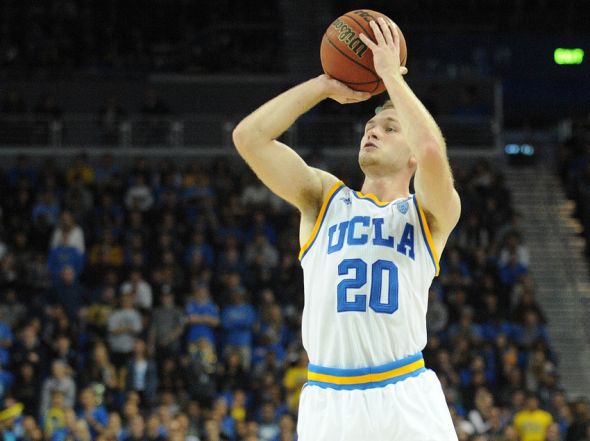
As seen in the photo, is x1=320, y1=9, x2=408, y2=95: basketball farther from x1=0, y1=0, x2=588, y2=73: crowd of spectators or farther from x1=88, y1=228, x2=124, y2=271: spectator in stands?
x1=0, y1=0, x2=588, y2=73: crowd of spectators

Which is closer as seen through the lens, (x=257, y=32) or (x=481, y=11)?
(x=257, y=32)

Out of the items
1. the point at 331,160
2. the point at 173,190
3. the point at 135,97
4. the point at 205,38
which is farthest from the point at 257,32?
the point at 173,190

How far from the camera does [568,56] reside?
28.9 m

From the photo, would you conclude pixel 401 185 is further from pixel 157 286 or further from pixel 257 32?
pixel 257 32

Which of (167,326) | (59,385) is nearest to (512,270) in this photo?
(167,326)

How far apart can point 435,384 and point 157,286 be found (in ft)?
41.3

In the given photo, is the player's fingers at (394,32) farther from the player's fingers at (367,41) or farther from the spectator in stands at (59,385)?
the spectator in stands at (59,385)

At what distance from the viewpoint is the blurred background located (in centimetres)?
1609

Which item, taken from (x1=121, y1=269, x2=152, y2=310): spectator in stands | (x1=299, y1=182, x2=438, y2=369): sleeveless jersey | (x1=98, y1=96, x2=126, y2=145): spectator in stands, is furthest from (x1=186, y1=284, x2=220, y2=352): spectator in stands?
(x1=299, y1=182, x2=438, y2=369): sleeveless jersey

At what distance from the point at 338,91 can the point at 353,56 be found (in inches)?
7.4

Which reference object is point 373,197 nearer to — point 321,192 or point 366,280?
point 321,192

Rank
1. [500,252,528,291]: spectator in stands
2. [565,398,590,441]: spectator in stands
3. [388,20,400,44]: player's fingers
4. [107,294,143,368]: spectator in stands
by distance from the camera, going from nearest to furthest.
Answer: [388,20,400,44]: player's fingers, [565,398,590,441]: spectator in stands, [107,294,143,368]: spectator in stands, [500,252,528,291]: spectator in stands

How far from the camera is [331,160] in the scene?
22.8 metres

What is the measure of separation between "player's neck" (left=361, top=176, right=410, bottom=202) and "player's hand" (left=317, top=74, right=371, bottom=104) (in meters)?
0.51
